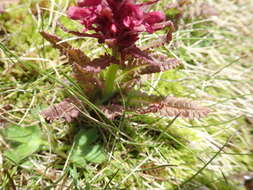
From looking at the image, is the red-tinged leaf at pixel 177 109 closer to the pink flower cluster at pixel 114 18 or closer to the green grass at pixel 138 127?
the green grass at pixel 138 127

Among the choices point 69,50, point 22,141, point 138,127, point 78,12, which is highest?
point 78,12

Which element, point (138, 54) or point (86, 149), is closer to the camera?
point (138, 54)

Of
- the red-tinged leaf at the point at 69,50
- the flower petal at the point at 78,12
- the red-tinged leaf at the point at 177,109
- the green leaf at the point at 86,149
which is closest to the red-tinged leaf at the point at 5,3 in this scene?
the red-tinged leaf at the point at 69,50

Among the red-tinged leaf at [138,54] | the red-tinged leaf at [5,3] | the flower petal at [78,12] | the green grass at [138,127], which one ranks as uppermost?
the red-tinged leaf at [5,3]

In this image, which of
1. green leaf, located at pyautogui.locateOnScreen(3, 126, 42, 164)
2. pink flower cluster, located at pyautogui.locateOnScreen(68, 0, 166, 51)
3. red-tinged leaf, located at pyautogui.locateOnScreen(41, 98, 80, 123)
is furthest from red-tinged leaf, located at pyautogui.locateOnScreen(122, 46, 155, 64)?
green leaf, located at pyautogui.locateOnScreen(3, 126, 42, 164)

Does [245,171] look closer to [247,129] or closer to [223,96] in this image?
[247,129]

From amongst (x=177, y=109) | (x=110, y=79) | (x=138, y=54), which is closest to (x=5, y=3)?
(x=110, y=79)

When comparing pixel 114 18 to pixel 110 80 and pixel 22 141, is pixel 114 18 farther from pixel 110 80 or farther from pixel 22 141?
pixel 22 141
